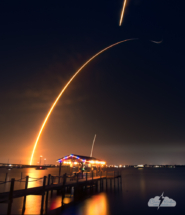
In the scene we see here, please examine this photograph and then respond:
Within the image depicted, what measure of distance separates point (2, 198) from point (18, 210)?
26.9 ft

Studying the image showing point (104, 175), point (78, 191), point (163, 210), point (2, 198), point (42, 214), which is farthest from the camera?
point (104, 175)

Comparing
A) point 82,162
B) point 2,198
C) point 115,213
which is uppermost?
point 82,162

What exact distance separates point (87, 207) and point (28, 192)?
9562mm

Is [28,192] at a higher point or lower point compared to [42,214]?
higher

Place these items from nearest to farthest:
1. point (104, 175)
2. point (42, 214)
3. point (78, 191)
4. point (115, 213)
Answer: point (42, 214), point (115, 213), point (78, 191), point (104, 175)

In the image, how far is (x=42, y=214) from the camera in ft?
65.8

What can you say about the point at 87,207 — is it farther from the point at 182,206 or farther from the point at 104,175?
the point at 104,175

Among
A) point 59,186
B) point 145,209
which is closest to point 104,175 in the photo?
point 145,209

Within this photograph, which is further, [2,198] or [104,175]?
[104,175]

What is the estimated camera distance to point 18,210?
22.3 metres

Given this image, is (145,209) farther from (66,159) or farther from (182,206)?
(66,159)

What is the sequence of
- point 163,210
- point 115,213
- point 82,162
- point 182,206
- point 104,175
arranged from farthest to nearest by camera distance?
point 104,175
point 82,162
point 182,206
point 163,210
point 115,213

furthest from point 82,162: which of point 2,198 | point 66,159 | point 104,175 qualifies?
point 2,198

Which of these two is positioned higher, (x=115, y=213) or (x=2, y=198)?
(x=2, y=198)
